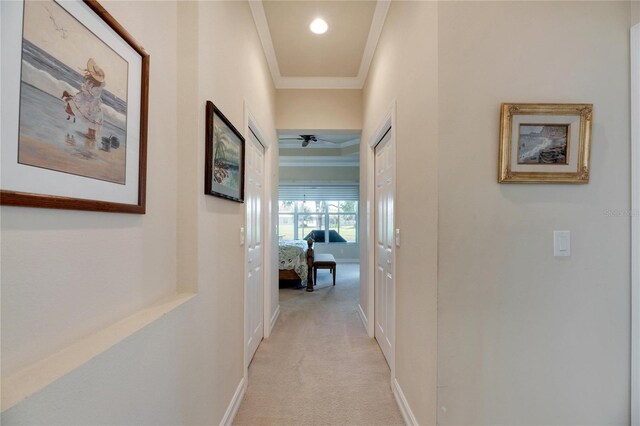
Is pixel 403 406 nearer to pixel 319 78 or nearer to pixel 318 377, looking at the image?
pixel 318 377

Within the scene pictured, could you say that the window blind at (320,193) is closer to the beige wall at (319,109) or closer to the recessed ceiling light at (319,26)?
the beige wall at (319,109)

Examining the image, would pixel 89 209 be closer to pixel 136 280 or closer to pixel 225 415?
pixel 136 280

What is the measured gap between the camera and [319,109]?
3.28 metres

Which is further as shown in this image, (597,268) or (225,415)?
(225,415)

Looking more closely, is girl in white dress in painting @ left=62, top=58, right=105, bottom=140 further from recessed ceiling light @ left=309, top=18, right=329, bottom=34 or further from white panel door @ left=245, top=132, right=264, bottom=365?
recessed ceiling light @ left=309, top=18, right=329, bottom=34

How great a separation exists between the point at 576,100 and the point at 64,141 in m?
2.03

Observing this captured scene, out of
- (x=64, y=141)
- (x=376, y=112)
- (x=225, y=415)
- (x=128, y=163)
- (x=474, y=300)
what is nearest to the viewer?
(x=64, y=141)

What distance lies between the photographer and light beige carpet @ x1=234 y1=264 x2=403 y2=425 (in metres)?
1.77

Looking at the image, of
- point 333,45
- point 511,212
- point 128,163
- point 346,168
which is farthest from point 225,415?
point 346,168

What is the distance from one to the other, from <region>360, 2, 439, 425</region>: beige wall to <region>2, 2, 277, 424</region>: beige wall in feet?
3.59

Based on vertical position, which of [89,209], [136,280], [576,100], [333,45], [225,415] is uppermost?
[333,45]

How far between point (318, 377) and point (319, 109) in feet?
9.21

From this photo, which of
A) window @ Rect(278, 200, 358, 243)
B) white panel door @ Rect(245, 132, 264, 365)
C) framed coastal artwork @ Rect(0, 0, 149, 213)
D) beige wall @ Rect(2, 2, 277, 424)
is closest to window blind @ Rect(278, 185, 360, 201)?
window @ Rect(278, 200, 358, 243)

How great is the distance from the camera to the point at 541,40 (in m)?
1.31
